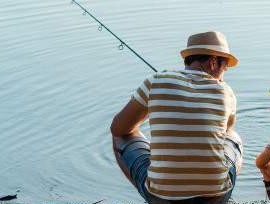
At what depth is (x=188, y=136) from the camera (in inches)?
136

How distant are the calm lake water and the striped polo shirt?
224 centimetres

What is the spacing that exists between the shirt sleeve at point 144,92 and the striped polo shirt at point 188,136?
12 centimetres

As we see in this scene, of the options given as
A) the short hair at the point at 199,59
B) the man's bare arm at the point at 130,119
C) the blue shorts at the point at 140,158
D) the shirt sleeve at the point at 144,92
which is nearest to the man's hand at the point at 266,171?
the blue shorts at the point at 140,158

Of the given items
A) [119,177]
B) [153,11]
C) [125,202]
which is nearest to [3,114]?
[119,177]

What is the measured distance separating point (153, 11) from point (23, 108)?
558 cm

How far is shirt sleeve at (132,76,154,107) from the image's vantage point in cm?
368

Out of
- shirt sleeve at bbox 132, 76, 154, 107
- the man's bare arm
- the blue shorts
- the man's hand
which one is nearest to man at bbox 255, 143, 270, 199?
the man's hand

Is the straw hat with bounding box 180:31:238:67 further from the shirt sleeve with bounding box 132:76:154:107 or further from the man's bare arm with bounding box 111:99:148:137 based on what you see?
the man's bare arm with bounding box 111:99:148:137

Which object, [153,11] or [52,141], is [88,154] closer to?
[52,141]

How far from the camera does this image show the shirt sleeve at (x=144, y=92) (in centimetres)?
368

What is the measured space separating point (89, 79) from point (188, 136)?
584cm

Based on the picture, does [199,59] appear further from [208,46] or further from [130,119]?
[130,119]

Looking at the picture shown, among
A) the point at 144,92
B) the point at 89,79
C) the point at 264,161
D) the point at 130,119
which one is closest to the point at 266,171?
the point at 264,161

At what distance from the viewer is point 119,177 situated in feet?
20.3
